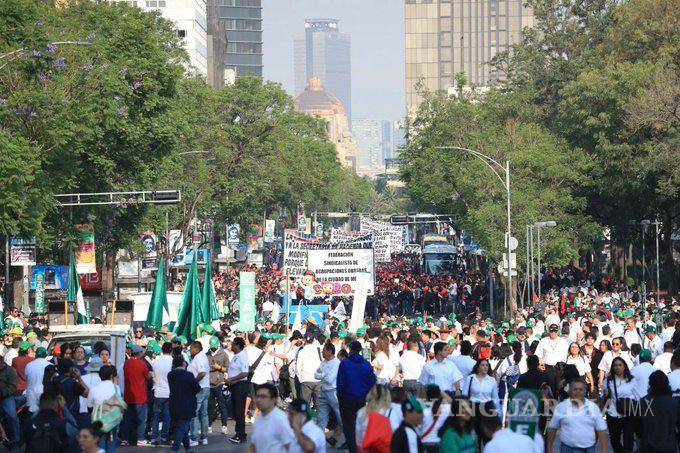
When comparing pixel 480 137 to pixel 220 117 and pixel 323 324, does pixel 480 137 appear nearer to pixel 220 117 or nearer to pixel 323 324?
pixel 220 117

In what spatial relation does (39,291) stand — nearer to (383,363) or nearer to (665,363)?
(383,363)

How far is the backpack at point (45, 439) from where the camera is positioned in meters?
14.4

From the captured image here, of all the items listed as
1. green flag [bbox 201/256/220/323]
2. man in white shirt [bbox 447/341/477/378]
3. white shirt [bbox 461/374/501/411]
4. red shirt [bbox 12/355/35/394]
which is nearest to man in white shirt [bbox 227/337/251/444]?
red shirt [bbox 12/355/35/394]

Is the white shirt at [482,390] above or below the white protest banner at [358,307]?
below

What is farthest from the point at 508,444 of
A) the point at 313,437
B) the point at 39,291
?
the point at 39,291

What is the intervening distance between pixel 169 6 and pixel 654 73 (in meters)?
81.1

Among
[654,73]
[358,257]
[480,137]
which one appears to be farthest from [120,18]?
[480,137]

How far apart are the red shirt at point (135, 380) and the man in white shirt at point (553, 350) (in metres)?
5.90

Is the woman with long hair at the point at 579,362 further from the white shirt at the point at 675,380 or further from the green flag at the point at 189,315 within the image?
the green flag at the point at 189,315

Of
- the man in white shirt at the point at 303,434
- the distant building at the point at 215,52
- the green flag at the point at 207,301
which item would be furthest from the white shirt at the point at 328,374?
the distant building at the point at 215,52

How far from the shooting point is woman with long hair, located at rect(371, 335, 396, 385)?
21094mm

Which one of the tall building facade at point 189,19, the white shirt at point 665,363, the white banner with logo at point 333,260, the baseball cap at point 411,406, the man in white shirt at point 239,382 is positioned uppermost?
the tall building facade at point 189,19

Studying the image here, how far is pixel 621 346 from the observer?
2225 cm

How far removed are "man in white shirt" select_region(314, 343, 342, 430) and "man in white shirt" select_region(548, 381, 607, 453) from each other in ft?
18.6
